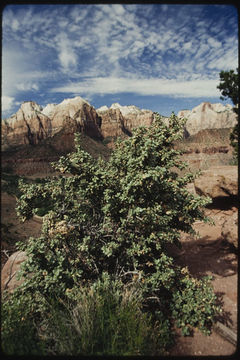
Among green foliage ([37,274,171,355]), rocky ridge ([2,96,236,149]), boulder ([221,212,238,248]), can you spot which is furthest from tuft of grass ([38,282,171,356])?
rocky ridge ([2,96,236,149])

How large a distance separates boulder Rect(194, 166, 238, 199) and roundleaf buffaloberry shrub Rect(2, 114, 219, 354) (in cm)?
881

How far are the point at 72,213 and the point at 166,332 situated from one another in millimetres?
3403

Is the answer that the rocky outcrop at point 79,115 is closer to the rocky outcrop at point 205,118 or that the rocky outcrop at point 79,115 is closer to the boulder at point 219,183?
the rocky outcrop at point 205,118

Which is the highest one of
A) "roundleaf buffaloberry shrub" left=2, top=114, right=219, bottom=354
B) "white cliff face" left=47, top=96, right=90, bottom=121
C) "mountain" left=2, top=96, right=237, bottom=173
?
"white cliff face" left=47, top=96, right=90, bottom=121

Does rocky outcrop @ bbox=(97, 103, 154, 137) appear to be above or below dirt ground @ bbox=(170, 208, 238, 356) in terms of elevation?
above

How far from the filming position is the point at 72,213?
4.77 meters

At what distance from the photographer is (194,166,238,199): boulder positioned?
12.2m

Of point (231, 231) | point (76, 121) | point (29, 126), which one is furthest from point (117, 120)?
point (231, 231)

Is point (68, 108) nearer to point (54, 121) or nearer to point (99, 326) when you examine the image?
point (54, 121)

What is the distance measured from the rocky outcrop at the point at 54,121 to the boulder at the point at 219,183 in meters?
Answer: 98.9

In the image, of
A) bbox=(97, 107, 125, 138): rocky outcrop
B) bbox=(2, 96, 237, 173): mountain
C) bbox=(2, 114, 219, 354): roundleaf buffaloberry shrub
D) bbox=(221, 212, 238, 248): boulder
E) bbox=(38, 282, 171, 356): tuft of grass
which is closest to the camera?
bbox=(38, 282, 171, 356): tuft of grass

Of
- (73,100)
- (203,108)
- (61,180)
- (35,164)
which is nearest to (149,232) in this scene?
(61,180)

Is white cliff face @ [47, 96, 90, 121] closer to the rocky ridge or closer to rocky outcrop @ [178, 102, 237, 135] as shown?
the rocky ridge

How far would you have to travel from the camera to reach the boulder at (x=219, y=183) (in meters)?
12.2
